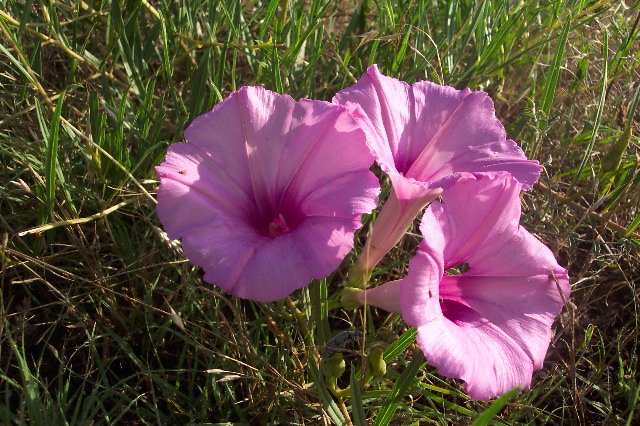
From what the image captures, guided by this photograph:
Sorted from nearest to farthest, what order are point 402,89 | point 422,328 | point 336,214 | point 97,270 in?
point 422,328 < point 336,214 < point 402,89 < point 97,270

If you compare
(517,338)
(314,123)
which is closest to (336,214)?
(314,123)

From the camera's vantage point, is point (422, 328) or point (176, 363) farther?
point (176, 363)

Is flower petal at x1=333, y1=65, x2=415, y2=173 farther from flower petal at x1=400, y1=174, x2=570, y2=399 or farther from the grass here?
the grass

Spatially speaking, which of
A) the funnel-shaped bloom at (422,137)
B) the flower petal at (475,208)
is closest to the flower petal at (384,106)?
the funnel-shaped bloom at (422,137)

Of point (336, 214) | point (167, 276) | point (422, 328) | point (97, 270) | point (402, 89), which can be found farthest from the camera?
point (167, 276)

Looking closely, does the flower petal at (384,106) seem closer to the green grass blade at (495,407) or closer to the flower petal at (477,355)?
the flower petal at (477,355)

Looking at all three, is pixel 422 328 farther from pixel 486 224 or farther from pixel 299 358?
pixel 299 358
